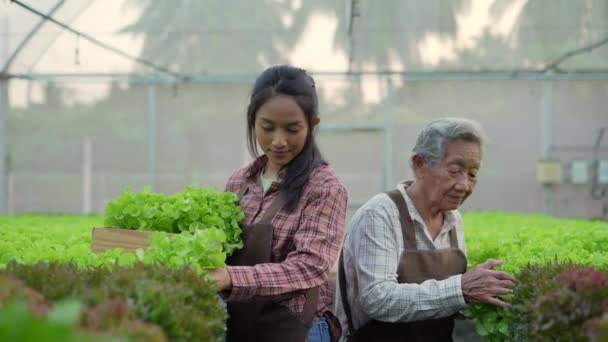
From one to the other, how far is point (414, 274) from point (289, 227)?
638 mm

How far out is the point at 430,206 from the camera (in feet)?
10.8

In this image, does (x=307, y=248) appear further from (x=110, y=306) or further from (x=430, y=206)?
(x=110, y=306)

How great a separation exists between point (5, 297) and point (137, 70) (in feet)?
44.4

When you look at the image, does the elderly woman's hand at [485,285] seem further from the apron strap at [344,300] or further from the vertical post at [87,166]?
the vertical post at [87,166]

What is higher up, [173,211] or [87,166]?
[87,166]

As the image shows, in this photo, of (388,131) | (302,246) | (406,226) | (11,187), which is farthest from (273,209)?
(11,187)

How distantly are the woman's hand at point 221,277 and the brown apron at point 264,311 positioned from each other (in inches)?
6.4

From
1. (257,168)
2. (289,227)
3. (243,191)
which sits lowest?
(289,227)

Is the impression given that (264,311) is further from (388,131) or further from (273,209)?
(388,131)

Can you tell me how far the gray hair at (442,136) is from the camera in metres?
3.16

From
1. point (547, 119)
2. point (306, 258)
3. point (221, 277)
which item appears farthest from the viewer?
point (547, 119)

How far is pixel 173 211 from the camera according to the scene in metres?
3.33

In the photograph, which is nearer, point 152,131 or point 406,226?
point 406,226

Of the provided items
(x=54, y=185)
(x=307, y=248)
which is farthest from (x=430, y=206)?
(x=54, y=185)
